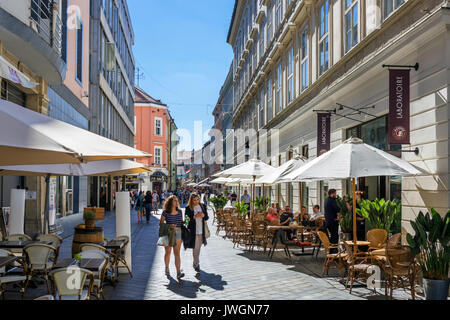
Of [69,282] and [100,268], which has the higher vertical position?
[69,282]

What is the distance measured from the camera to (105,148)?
19.7 feet

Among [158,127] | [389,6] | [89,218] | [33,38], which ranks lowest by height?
[89,218]

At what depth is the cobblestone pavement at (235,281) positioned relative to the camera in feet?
24.5

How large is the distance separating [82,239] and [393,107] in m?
6.91

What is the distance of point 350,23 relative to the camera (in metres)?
13.7

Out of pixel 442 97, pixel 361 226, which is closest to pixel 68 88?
pixel 361 226

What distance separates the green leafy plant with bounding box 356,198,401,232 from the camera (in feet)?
30.6

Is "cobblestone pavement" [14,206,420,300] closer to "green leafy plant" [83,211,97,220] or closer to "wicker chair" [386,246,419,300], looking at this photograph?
"wicker chair" [386,246,419,300]

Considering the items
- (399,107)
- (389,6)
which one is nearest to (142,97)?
(389,6)

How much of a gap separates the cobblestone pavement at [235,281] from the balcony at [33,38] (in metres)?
5.58

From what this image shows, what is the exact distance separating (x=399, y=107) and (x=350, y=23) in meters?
5.52

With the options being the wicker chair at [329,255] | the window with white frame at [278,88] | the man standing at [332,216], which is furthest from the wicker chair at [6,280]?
the window with white frame at [278,88]

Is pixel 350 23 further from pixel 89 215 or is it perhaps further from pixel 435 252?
pixel 89 215
